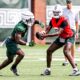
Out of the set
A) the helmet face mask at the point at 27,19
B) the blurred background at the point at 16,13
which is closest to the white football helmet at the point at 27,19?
the helmet face mask at the point at 27,19

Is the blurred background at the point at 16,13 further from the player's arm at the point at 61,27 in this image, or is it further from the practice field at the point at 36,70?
the player's arm at the point at 61,27

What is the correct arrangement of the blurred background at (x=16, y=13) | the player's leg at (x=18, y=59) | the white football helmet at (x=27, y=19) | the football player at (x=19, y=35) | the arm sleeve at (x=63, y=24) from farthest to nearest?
the blurred background at (x=16, y=13)
the arm sleeve at (x=63, y=24)
the player's leg at (x=18, y=59)
the white football helmet at (x=27, y=19)
the football player at (x=19, y=35)

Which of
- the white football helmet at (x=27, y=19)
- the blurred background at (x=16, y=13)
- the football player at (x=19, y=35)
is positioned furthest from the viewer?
the blurred background at (x=16, y=13)

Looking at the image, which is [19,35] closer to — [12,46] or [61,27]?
[12,46]

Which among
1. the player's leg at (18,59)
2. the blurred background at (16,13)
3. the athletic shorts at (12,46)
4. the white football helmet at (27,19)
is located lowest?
the blurred background at (16,13)

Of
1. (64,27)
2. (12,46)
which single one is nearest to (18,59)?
(12,46)

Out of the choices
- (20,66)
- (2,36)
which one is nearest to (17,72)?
(20,66)

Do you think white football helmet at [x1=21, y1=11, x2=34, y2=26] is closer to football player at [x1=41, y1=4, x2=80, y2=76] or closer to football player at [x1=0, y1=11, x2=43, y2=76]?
football player at [x1=0, y1=11, x2=43, y2=76]

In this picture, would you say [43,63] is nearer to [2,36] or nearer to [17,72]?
[17,72]

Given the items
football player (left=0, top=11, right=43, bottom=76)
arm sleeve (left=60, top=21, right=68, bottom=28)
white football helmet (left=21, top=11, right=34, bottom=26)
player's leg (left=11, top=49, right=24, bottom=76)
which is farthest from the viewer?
arm sleeve (left=60, top=21, right=68, bottom=28)

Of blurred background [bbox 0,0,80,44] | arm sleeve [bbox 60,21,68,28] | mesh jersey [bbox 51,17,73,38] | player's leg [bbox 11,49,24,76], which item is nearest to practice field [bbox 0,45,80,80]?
player's leg [bbox 11,49,24,76]

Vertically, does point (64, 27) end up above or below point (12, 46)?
above

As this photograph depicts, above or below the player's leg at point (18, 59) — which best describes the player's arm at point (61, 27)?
above

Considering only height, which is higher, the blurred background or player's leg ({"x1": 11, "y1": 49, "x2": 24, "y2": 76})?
player's leg ({"x1": 11, "y1": 49, "x2": 24, "y2": 76})
